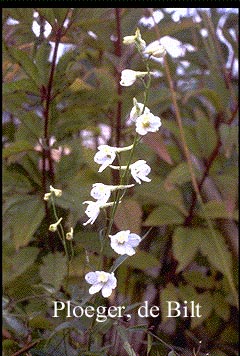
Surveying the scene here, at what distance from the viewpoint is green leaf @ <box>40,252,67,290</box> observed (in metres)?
0.69

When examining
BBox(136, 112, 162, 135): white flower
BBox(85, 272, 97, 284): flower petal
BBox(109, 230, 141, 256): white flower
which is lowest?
BBox(85, 272, 97, 284): flower petal

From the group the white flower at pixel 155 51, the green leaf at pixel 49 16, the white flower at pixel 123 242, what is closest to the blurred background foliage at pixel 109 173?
the green leaf at pixel 49 16

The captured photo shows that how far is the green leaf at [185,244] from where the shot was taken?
0.84 m

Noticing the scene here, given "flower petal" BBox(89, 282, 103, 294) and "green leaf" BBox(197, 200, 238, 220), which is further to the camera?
"green leaf" BBox(197, 200, 238, 220)

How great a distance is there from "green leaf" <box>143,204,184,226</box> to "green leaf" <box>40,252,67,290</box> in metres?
0.21

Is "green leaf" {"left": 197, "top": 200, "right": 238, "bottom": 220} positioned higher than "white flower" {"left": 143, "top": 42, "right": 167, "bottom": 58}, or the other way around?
"white flower" {"left": 143, "top": 42, "right": 167, "bottom": 58}

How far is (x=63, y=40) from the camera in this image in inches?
29.0

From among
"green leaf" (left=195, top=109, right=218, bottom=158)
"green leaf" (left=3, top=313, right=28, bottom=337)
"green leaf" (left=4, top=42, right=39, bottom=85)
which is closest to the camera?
"green leaf" (left=3, top=313, right=28, bottom=337)

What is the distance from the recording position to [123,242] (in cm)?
42

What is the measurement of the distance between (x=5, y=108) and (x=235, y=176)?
16.7 inches

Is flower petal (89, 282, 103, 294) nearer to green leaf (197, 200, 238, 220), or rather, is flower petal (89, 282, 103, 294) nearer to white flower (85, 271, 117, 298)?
white flower (85, 271, 117, 298)

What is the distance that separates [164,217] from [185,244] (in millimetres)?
59

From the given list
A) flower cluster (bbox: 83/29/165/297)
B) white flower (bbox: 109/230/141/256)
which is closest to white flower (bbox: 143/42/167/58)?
flower cluster (bbox: 83/29/165/297)

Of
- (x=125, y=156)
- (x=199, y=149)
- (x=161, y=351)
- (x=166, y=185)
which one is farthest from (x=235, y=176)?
(x=161, y=351)
